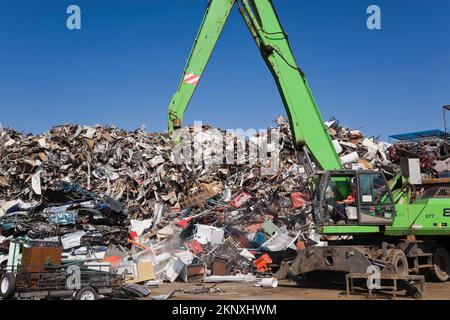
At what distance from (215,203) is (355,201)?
722cm

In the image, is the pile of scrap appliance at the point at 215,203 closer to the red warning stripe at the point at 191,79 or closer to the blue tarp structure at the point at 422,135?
the red warning stripe at the point at 191,79

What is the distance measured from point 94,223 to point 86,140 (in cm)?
614

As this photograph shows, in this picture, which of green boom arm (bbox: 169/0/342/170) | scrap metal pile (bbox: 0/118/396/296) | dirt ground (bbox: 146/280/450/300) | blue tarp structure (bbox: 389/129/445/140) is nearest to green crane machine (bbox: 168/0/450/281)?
green boom arm (bbox: 169/0/342/170)

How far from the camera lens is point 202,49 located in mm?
11195

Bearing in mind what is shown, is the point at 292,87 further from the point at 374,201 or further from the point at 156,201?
the point at 156,201

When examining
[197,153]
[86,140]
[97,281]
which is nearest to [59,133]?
[86,140]

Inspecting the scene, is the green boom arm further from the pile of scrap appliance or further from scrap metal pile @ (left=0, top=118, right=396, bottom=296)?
scrap metal pile @ (left=0, top=118, right=396, bottom=296)

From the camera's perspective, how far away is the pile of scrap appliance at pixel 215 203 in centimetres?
994

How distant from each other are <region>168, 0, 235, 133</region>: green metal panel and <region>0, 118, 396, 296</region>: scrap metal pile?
4.00 m

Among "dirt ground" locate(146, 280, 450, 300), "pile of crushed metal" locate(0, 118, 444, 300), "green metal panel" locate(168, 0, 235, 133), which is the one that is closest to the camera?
"dirt ground" locate(146, 280, 450, 300)

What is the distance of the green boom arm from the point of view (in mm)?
10906

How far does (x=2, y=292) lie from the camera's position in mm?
8305

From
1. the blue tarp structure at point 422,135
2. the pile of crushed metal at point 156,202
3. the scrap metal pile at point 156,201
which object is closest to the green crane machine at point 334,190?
the pile of crushed metal at point 156,202

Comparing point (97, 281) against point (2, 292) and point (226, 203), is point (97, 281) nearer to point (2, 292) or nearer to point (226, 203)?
point (2, 292)
